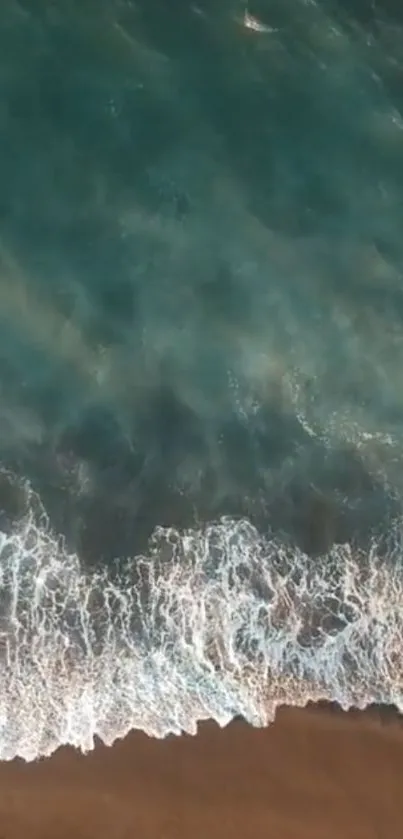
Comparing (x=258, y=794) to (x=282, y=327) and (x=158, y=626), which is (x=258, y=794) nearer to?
(x=158, y=626)

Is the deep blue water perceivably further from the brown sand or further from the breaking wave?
the brown sand

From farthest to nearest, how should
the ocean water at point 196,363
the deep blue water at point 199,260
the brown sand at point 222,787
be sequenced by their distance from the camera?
the deep blue water at point 199,260 < the ocean water at point 196,363 < the brown sand at point 222,787

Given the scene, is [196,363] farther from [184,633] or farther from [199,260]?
[184,633]

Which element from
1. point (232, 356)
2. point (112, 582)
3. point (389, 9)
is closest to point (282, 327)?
point (232, 356)

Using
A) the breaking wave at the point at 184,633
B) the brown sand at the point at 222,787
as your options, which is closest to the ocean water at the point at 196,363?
the breaking wave at the point at 184,633

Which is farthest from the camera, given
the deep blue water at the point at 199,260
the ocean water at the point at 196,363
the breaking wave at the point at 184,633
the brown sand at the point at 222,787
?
the deep blue water at the point at 199,260

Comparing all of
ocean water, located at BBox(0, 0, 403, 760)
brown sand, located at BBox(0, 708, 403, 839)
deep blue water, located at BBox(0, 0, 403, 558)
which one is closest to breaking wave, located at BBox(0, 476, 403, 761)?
ocean water, located at BBox(0, 0, 403, 760)

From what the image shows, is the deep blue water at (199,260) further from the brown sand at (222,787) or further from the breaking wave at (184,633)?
the brown sand at (222,787)
